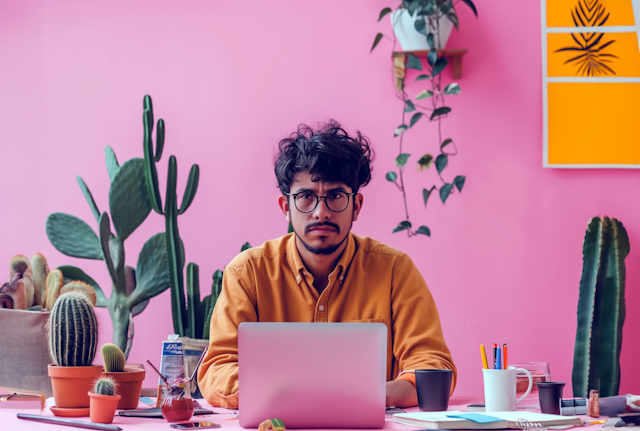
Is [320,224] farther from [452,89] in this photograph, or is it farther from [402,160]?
[452,89]

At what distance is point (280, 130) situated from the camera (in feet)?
8.31

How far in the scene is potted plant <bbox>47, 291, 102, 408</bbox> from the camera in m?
1.12

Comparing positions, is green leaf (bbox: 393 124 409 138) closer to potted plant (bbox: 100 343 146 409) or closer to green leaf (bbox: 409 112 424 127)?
green leaf (bbox: 409 112 424 127)

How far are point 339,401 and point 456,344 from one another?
165cm

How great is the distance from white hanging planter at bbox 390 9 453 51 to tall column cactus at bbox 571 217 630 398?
0.91 meters

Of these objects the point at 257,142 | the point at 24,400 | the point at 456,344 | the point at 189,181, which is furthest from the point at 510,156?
the point at 24,400

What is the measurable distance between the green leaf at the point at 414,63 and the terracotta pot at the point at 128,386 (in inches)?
64.9

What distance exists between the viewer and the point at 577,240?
250 cm

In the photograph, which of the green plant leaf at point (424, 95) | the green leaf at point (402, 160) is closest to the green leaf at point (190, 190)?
the green leaf at point (402, 160)

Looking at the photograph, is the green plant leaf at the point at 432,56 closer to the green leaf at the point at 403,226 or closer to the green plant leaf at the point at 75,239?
the green leaf at the point at 403,226

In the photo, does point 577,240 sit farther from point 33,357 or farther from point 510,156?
point 33,357

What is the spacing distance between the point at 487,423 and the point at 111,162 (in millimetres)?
1815

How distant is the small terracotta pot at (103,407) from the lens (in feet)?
3.37

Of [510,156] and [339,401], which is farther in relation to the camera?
[510,156]
